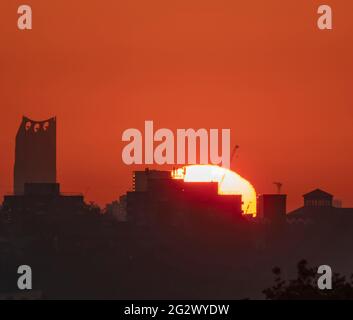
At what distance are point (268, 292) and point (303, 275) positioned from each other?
22.9 ft
